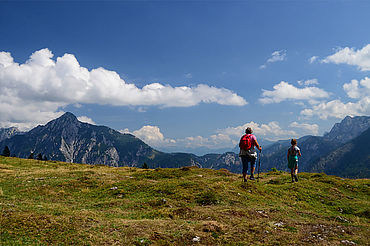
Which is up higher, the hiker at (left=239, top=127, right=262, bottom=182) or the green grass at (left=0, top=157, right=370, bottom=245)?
the hiker at (left=239, top=127, right=262, bottom=182)

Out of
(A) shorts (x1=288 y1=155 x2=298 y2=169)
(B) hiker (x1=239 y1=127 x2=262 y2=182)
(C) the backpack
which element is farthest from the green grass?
(C) the backpack

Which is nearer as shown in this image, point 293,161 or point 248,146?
point 248,146

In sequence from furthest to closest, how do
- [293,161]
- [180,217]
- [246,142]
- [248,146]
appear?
1. [293,161]
2. [246,142]
3. [248,146]
4. [180,217]

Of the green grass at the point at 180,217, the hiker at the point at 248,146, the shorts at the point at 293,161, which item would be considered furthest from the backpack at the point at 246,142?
the shorts at the point at 293,161

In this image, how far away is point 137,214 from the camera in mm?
13875

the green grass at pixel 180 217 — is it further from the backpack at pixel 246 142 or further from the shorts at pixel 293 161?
the backpack at pixel 246 142

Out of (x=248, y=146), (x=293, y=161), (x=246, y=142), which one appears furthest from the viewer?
(x=293, y=161)

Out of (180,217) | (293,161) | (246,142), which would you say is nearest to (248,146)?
(246,142)

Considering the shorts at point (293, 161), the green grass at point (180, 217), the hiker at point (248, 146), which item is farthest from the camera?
the shorts at point (293, 161)

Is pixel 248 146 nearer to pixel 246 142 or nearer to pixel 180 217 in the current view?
pixel 246 142

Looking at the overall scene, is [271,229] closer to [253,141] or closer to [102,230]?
[102,230]

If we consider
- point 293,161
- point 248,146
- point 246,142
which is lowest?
point 293,161

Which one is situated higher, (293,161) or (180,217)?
(293,161)

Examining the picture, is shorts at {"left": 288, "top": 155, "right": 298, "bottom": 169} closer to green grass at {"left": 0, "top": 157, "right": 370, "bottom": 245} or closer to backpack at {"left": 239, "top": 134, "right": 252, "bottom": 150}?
green grass at {"left": 0, "top": 157, "right": 370, "bottom": 245}
